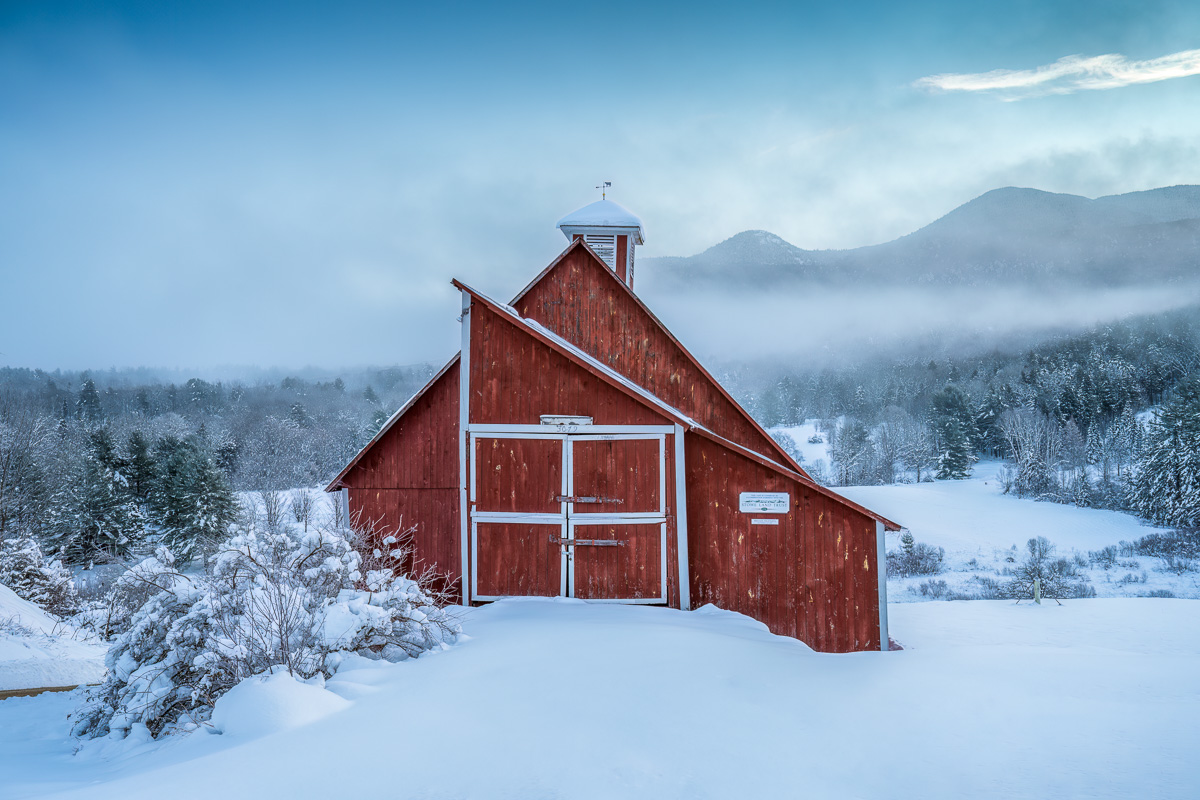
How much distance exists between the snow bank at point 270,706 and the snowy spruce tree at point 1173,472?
55969mm

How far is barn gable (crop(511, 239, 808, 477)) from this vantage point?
12648 mm

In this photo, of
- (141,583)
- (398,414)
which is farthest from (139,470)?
(141,583)

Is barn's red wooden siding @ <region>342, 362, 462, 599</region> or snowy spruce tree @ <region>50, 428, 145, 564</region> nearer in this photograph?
barn's red wooden siding @ <region>342, 362, 462, 599</region>

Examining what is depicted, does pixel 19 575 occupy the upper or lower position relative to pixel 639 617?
lower

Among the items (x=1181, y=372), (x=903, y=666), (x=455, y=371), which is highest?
(x=1181, y=372)

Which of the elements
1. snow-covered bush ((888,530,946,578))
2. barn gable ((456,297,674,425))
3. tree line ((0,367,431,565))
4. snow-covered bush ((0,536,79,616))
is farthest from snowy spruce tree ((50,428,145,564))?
snow-covered bush ((888,530,946,578))

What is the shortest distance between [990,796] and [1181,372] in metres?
119

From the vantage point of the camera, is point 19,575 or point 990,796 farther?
point 19,575

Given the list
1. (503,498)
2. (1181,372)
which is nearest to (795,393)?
(1181,372)

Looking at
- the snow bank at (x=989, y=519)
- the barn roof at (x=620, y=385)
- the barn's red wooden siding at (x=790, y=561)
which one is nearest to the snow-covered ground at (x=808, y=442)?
the snow bank at (x=989, y=519)

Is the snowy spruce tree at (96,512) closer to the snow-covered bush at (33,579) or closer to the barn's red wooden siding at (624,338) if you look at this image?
the snow-covered bush at (33,579)

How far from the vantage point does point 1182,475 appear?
43969 millimetres

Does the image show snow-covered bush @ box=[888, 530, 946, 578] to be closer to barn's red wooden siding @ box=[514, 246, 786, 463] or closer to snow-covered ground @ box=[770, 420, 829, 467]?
barn's red wooden siding @ box=[514, 246, 786, 463]

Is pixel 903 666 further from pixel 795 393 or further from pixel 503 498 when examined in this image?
pixel 795 393
